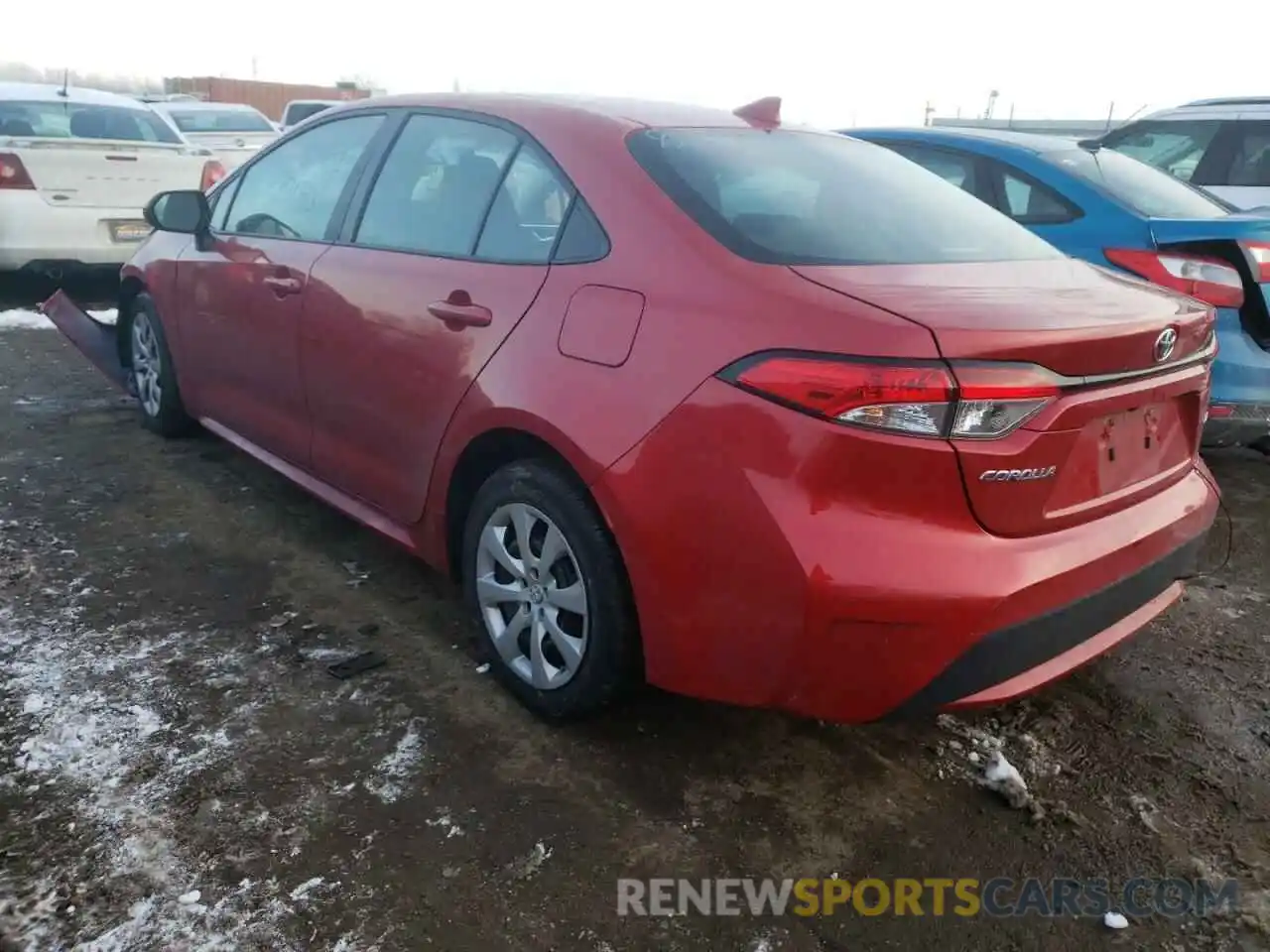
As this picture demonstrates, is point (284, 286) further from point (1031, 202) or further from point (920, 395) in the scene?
point (1031, 202)

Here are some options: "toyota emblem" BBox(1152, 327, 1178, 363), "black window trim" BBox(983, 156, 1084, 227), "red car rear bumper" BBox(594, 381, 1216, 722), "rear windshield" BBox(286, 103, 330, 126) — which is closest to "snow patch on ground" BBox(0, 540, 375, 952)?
"red car rear bumper" BBox(594, 381, 1216, 722)

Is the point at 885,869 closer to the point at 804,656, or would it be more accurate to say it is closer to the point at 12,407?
the point at 804,656

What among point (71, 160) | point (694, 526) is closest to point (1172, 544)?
point (694, 526)

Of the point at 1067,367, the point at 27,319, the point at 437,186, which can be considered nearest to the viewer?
the point at 1067,367

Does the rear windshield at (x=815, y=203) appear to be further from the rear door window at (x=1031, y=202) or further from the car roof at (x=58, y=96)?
the car roof at (x=58, y=96)

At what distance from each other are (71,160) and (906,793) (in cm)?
693

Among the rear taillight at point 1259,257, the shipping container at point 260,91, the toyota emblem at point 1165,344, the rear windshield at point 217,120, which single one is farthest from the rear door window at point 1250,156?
the shipping container at point 260,91

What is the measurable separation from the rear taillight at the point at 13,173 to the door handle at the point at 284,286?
4.38 metres

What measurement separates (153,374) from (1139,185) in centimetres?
463

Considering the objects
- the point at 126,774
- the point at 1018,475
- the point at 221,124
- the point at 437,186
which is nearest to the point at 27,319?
the point at 437,186

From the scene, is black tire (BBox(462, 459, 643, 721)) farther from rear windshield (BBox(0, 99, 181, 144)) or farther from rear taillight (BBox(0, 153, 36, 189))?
rear windshield (BBox(0, 99, 181, 144))

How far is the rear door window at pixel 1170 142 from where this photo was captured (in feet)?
22.3

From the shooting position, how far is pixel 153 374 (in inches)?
187

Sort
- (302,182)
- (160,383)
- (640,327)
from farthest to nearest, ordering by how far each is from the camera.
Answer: (160,383)
(302,182)
(640,327)
